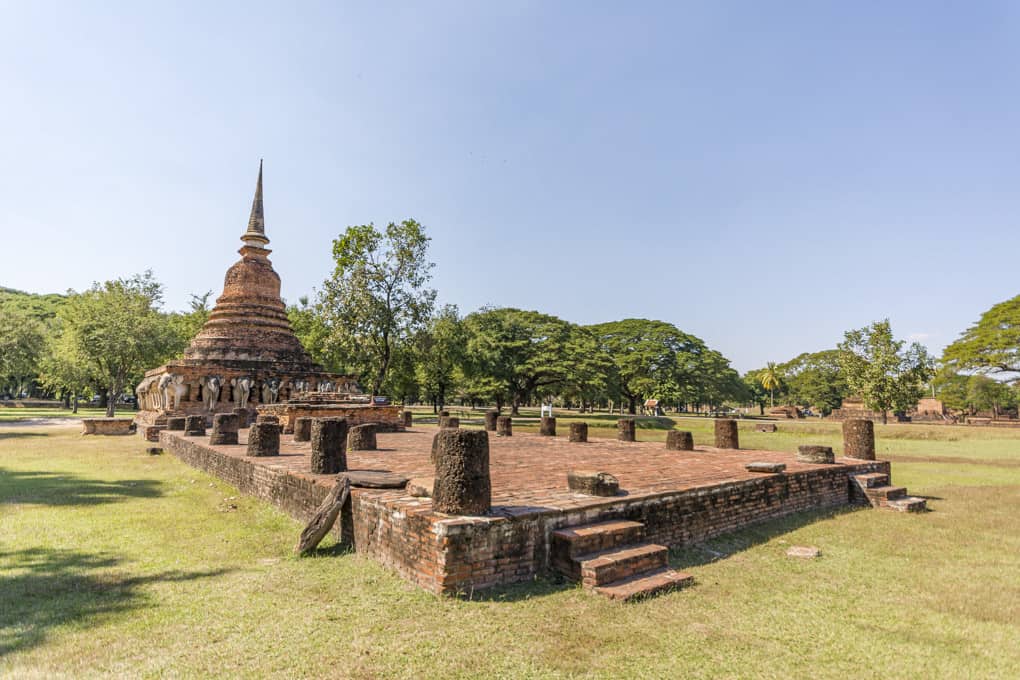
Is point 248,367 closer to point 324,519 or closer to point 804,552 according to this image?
point 324,519

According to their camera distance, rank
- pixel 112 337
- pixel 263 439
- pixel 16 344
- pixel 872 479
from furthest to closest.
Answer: pixel 112 337
pixel 16 344
pixel 263 439
pixel 872 479

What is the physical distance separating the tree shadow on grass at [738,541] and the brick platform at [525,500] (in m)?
0.11

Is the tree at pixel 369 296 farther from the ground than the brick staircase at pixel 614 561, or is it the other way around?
the tree at pixel 369 296

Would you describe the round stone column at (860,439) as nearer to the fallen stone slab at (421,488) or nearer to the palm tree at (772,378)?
the fallen stone slab at (421,488)

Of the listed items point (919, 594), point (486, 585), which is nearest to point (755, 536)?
point (919, 594)

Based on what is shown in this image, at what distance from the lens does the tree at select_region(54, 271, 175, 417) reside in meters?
29.2

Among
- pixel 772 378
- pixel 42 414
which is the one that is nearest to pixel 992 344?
pixel 772 378

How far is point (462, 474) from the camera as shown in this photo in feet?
14.9

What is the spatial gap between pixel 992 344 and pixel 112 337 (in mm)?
56615

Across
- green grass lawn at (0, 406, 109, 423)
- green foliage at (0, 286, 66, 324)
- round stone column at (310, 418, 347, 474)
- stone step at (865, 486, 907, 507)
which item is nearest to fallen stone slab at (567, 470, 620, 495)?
round stone column at (310, 418, 347, 474)

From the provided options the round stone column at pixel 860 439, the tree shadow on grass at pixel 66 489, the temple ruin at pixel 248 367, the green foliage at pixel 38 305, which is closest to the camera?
the tree shadow on grass at pixel 66 489

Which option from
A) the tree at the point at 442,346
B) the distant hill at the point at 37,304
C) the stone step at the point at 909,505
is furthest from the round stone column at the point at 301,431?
the distant hill at the point at 37,304

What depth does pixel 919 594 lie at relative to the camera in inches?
180

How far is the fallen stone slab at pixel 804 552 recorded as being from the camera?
5633 mm
